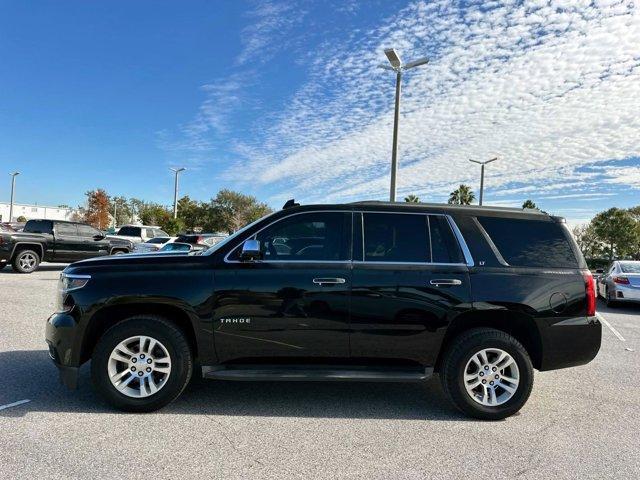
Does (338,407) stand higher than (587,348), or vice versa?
(587,348)

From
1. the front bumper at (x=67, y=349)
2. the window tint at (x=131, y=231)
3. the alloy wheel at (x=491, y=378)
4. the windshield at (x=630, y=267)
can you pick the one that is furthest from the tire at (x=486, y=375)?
the window tint at (x=131, y=231)

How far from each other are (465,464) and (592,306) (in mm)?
2100

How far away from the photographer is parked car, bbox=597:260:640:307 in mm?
11773

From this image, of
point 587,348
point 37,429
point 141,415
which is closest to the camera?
point 37,429

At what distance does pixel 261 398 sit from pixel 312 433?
0.93 metres

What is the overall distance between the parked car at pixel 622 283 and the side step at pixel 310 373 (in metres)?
10.3

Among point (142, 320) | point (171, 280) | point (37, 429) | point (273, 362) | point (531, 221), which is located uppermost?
point (531, 221)

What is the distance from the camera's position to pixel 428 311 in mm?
4160

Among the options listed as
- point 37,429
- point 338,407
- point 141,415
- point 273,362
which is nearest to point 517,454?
point 338,407

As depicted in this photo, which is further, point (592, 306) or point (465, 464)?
point (592, 306)

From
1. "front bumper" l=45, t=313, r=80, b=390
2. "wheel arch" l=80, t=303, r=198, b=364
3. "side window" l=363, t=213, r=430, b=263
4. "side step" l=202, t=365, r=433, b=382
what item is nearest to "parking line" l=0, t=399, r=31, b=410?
"front bumper" l=45, t=313, r=80, b=390

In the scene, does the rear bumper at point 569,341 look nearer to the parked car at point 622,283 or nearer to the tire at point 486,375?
the tire at point 486,375

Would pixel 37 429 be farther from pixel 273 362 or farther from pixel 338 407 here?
pixel 338 407

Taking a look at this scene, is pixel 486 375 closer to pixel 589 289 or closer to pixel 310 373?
pixel 589 289
